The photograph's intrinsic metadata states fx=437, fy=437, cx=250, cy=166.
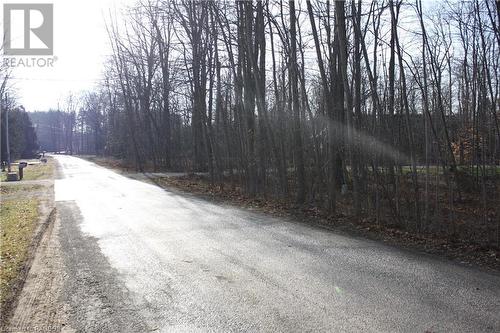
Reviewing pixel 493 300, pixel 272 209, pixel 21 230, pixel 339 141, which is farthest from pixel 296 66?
pixel 493 300

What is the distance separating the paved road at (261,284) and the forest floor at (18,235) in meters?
0.63

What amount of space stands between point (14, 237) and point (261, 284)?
20.0ft

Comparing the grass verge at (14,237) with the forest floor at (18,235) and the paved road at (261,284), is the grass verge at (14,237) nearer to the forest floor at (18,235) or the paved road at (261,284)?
the forest floor at (18,235)

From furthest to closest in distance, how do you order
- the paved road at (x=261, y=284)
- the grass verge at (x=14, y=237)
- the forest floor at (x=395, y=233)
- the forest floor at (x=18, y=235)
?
1. the forest floor at (x=395, y=233)
2. the grass verge at (x=14, y=237)
3. the forest floor at (x=18, y=235)
4. the paved road at (x=261, y=284)

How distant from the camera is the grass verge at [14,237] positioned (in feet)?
20.4

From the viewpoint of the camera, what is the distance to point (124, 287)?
566 centimetres

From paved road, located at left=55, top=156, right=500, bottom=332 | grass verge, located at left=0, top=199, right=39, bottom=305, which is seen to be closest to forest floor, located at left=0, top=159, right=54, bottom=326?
grass verge, located at left=0, top=199, right=39, bottom=305

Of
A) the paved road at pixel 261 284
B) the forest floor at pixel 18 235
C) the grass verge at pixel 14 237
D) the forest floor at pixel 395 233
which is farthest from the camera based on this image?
the forest floor at pixel 395 233

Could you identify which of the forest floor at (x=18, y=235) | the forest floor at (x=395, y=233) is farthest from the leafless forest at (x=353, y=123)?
the forest floor at (x=18, y=235)

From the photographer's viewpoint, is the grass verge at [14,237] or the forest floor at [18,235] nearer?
the forest floor at [18,235]

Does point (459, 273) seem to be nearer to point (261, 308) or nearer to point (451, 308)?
point (451, 308)

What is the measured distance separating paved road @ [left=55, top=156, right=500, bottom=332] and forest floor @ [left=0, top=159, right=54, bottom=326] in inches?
25.0

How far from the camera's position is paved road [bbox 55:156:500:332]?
14.7 ft

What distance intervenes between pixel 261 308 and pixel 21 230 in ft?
24.2
